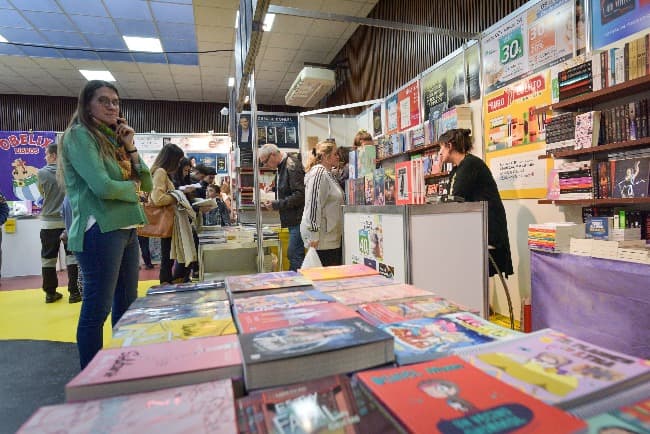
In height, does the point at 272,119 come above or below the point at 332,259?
above

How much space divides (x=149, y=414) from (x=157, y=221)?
9.95 ft

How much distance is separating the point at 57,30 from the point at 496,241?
21.0 feet

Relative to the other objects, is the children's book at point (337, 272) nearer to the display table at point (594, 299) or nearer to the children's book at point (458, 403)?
the children's book at point (458, 403)

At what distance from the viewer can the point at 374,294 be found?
95 cm

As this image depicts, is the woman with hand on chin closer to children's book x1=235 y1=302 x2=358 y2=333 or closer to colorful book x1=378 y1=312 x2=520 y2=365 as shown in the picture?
children's book x1=235 y1=302 x2=358 y2=333

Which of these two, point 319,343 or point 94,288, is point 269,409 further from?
point 94,288

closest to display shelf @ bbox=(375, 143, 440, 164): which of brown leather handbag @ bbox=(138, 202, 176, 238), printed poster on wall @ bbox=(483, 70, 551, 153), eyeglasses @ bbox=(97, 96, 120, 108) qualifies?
printed poster on wall @ bbox=(483, 70, 551, 153)

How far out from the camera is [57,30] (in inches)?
217

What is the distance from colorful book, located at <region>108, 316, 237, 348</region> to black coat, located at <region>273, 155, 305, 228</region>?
2.52 m

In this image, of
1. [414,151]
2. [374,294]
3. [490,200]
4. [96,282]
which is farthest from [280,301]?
→ [414,151]

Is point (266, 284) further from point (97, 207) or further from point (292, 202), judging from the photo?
point (292, 202)

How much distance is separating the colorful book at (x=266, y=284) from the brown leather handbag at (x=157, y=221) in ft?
7.65

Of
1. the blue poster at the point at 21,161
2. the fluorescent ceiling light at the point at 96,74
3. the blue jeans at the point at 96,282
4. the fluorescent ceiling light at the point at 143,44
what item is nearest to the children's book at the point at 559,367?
the blue jeans at the point at 96,282

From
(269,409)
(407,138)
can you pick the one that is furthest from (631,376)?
(407,138)
